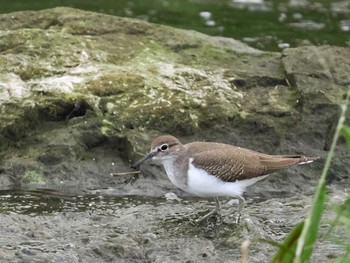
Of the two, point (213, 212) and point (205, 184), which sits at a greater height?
point (205, 184)

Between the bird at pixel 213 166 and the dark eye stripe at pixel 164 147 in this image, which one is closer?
the bird at pixel 213 166

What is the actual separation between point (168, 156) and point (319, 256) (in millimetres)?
1575

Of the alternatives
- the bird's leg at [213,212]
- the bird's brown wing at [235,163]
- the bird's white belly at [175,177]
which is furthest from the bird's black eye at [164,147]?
the bird's leg at [213,212]

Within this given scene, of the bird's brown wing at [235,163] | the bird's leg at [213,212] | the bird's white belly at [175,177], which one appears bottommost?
the bird's leg at [213,212]

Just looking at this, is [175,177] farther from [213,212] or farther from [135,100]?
[135,100]

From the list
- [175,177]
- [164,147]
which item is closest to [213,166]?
[175,177]

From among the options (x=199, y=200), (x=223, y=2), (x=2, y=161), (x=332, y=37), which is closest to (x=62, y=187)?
(x=2, y=161)

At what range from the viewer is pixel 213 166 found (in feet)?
22.9

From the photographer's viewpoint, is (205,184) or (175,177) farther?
(175,177)

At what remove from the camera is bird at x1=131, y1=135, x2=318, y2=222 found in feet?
22.9

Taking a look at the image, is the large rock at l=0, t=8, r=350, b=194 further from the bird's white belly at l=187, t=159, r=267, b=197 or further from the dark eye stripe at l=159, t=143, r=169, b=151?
the bird's white belly at l=187, t=159, r=267, b=197

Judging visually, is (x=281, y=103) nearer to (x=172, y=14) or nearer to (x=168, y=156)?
(x=168, y=156)

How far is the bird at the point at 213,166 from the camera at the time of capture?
6973mm

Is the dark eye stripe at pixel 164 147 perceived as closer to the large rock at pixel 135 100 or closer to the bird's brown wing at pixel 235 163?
the bird's brown wing at pixel 235 163
